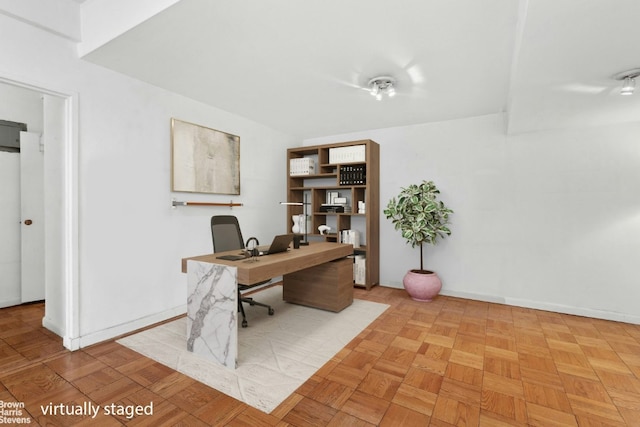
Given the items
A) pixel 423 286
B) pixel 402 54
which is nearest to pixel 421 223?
pixel 423 286

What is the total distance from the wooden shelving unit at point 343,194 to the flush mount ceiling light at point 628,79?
263 centimetres

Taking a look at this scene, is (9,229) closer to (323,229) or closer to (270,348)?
(270,348)

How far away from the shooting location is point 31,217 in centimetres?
378

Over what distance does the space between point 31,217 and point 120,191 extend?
198cm

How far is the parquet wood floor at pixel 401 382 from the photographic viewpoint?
1746 millimetres

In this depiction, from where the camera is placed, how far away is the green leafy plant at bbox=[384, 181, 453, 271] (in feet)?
12.7

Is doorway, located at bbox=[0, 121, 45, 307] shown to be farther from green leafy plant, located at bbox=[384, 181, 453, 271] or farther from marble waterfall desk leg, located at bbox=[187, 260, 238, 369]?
green leafy plant, located at bbox=[384, 181, 453, 271]

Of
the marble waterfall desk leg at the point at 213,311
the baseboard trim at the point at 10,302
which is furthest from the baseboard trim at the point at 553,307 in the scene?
the baseboard trim at the point at 10,302

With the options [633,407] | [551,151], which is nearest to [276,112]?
[551,151]

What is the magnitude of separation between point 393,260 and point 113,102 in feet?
13.0

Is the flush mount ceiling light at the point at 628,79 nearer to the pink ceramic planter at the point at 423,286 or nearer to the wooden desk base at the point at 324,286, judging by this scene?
the pink ceramic planter at the point at 423,286

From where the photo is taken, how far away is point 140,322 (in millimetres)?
3000

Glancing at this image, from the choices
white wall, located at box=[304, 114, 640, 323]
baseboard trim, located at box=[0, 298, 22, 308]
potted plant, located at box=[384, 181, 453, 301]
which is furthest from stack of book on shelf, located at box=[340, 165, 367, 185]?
baseboard trim, located at box=[0, 298, 22, 308]

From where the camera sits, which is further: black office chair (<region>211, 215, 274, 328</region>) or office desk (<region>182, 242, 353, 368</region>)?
black office chair (<region>211, 215, 274, 328</region>)
